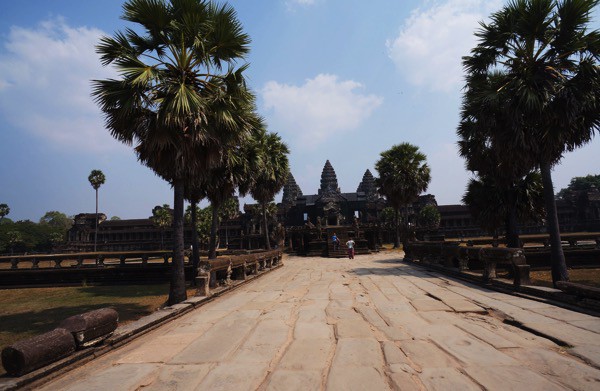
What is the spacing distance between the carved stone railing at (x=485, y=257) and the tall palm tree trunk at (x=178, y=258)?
351 inches

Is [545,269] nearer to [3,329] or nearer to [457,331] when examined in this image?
[457,331]

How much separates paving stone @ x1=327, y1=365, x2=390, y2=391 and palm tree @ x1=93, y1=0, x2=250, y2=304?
675 cm

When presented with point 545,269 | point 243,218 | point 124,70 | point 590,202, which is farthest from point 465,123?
point 590,202

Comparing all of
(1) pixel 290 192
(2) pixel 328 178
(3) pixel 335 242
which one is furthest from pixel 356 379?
(2) pixel 328 178

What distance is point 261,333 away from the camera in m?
5.30

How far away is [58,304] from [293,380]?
1451cm

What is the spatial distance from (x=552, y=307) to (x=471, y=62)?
9.91 metres

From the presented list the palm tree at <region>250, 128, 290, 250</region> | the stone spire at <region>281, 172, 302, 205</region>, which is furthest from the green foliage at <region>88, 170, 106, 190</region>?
the palm tree at <region>250, 128, 290, 250</region>

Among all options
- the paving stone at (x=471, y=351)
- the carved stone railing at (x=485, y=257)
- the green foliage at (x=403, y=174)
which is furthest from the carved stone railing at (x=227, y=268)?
the green foliage at (x=403, y=174)

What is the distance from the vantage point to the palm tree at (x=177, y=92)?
8469mm

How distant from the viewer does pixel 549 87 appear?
412 inches

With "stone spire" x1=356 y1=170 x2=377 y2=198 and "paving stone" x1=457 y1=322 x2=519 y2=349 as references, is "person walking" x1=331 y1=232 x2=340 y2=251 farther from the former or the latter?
"stone spire" x1=356 y1=170 x2=377 y2=198

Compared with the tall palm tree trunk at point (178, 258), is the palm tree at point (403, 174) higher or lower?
higher

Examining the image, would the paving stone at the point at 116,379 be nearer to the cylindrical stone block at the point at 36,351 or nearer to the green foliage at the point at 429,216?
the cylindrical stone block at the point at 36,351
